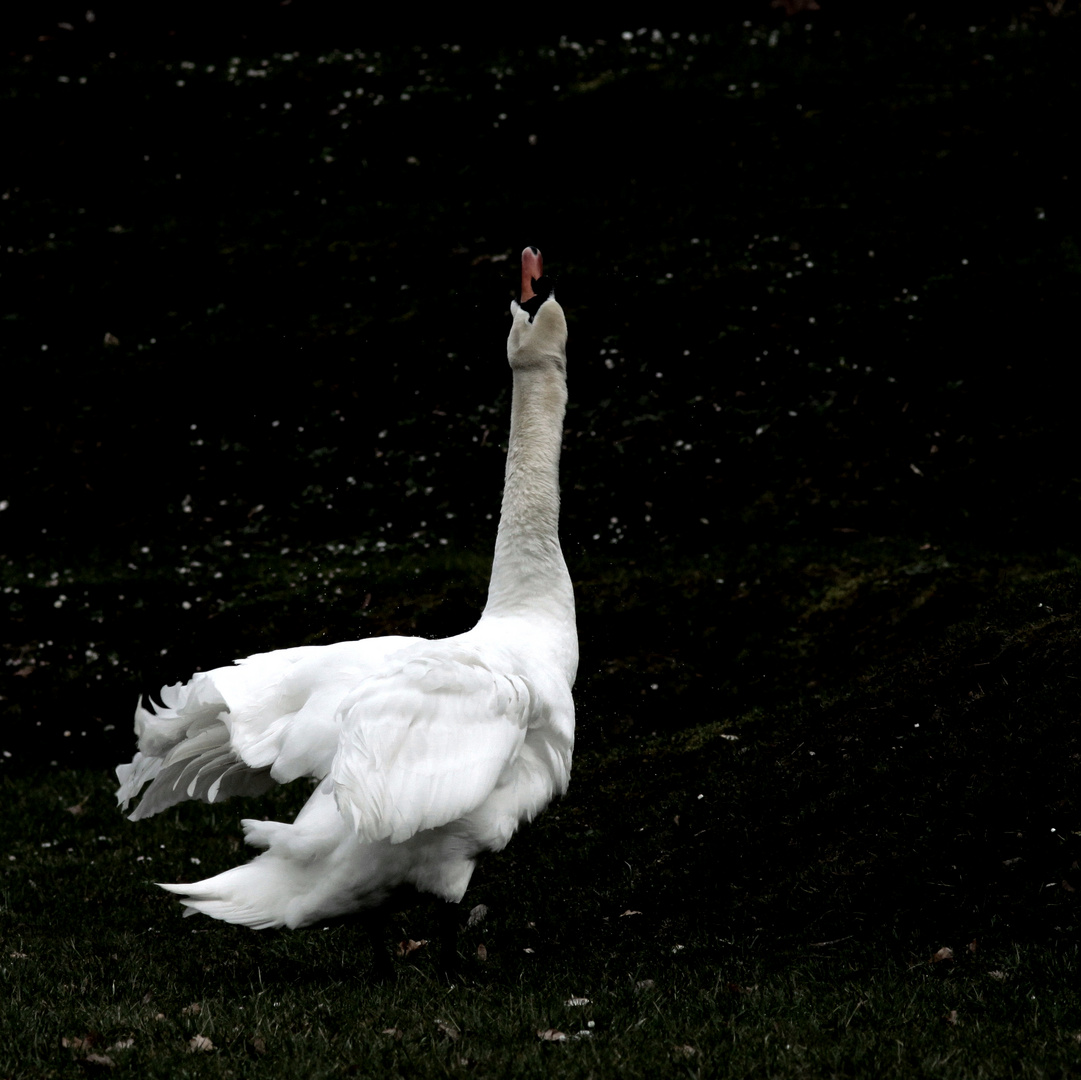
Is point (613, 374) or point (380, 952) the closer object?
point (380, 952)

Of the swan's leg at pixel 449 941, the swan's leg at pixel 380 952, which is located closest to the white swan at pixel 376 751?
the swan's leg at pixel 449 941

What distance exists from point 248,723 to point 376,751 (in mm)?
880

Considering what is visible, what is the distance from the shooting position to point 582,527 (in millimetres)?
13211

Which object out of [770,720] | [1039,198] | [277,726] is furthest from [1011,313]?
[277,726]

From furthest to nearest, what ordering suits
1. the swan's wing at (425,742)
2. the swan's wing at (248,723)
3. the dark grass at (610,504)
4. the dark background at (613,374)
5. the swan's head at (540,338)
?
the dark background at (613,374) → the swan's head at (540,338) → the dark grass at (610,504) → the swan's wing at (248,723) → the swan's wing at (425,742)

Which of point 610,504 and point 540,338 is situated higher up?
point 540,338

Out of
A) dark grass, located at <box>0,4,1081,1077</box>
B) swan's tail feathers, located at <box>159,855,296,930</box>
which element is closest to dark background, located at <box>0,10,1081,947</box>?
dark grass, located at <box>0,4,1081,1077</box>

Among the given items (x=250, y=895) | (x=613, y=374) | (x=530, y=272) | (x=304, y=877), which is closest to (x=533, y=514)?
(x=530, y=272)

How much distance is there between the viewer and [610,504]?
13.5 metres

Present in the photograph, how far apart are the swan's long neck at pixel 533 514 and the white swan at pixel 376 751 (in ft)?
0.06

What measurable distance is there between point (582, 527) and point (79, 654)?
15.5 feet

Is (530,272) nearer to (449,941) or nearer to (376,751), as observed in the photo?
(376,751)

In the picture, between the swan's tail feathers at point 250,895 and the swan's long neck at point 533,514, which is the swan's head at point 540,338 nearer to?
the swan's long neck at point 533,514

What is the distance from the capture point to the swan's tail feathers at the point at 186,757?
5.76 metres
